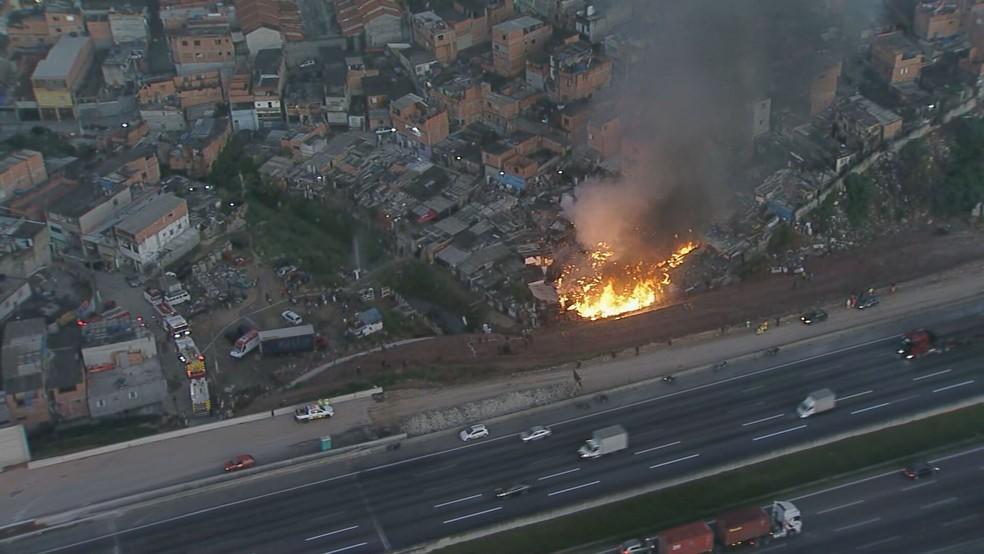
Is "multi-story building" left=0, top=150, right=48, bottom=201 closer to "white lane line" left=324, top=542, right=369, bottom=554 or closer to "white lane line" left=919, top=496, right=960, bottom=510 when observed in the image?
"white lane line" left=324, top=542, right=369, bottom=554

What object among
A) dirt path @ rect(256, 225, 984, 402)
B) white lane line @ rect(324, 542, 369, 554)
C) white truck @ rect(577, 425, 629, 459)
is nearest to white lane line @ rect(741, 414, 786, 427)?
white truck @ rect(577, 425, 629, 459)

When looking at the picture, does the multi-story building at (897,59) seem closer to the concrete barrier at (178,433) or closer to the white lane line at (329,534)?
the concrete barrier at (178,433)

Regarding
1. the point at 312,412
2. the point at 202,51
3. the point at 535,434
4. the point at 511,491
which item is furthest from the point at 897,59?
the point at 202,51

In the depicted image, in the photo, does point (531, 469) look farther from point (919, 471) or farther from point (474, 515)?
point (919, 471)

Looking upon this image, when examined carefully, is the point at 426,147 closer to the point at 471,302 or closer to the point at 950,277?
the point at 471,302

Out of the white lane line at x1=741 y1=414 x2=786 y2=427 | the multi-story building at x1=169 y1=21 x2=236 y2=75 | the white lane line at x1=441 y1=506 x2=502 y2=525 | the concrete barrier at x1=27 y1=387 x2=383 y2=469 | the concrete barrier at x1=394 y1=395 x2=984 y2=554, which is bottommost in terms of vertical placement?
the concrete barrier at x1=394 y1=395 x2=984 y2=554

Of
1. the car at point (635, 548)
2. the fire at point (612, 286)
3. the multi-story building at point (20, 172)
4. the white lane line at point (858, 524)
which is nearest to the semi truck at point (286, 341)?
the fire at point (612, 286)

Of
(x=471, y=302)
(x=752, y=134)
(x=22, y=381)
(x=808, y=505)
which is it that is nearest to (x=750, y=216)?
(x=752, y=134)
